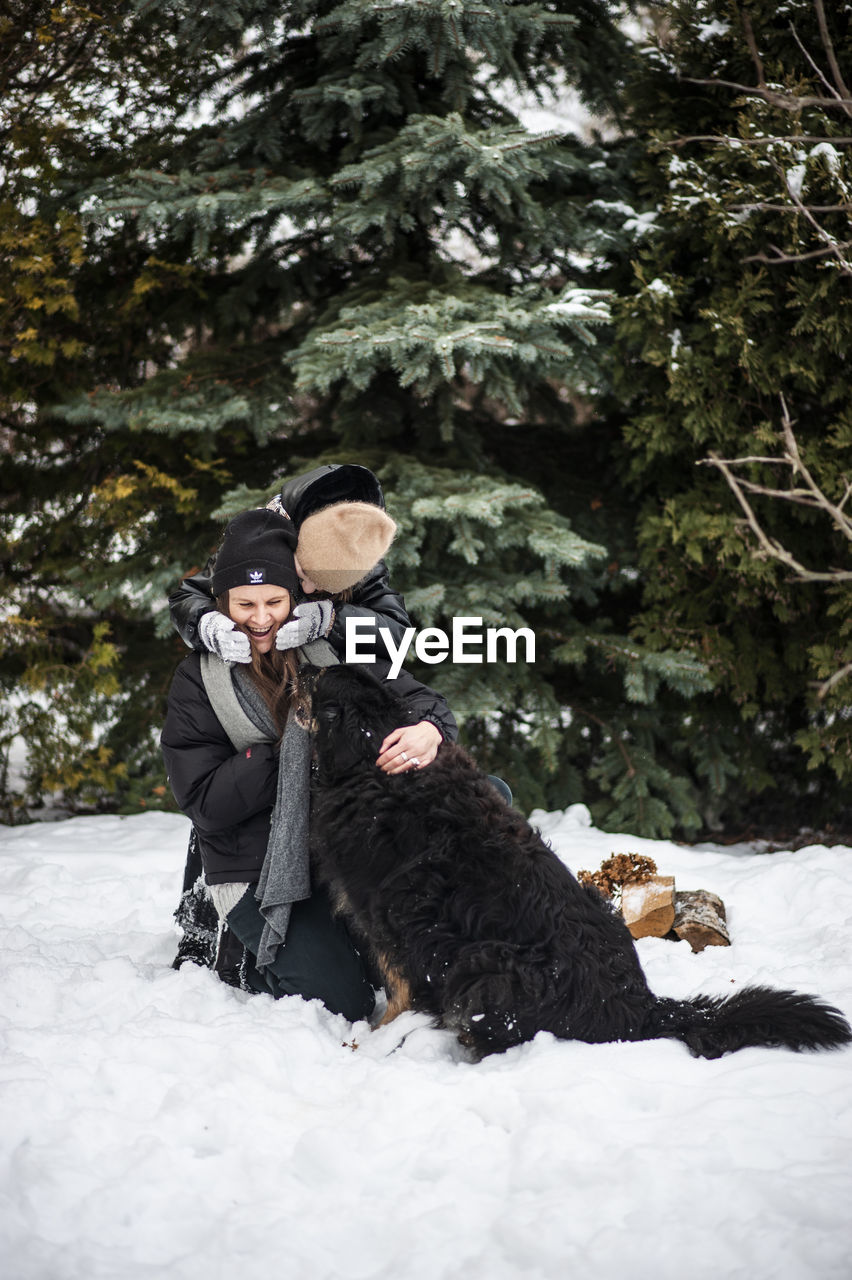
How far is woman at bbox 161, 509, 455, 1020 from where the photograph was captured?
9.30ft

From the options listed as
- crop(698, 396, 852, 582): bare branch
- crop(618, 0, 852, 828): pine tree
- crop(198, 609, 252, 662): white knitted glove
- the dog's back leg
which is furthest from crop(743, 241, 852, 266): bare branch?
the dog's back leg

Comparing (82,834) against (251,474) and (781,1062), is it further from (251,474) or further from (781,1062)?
(781,1062)

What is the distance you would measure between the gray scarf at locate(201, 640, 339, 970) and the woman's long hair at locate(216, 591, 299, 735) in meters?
0.02

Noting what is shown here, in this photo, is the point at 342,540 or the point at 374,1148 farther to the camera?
the point at 342,540

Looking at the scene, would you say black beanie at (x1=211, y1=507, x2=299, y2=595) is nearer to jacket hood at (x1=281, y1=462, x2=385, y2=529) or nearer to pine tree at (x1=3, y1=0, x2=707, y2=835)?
jacket hood at (x1=281, y1=462, x2=385, y2=529)

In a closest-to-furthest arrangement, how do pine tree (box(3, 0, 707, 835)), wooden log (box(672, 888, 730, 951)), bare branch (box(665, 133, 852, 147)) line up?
wooden log (box(672, 888, 730, 951)) → bare branch (box(665, 133, 852, 147)) → pine tree (box(3, 0, 707, 835))

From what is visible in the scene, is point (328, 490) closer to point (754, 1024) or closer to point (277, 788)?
point (277, 788)

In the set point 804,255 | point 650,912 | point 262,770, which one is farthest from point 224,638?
point 804,255

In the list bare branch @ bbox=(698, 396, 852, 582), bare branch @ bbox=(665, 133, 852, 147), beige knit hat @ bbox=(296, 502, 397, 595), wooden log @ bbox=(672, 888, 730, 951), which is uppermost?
bare branch @ bbox=(665, 133, 852, 147)

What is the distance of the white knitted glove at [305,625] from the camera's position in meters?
2.84

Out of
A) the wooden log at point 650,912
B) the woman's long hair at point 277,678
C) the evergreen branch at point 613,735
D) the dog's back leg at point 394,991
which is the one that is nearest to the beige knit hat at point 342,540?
the woman's long hair at point 277,678

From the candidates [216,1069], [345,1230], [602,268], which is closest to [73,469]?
[602,268]

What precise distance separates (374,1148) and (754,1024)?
1162 mm

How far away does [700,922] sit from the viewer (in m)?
3.76
